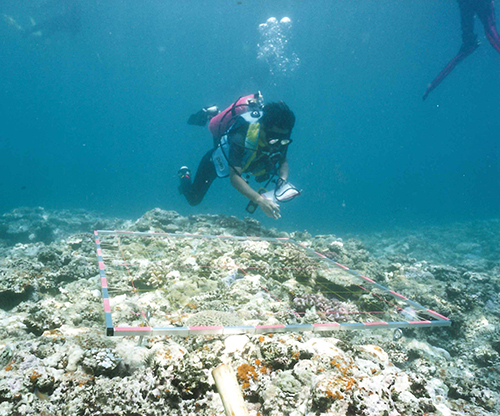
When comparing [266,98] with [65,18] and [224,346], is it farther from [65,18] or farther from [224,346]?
[224,346]

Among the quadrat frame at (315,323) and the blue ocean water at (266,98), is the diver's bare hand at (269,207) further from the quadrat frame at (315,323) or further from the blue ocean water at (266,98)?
the blue ocean water at (266,98)

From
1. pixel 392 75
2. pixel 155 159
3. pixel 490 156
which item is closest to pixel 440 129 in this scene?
pixel 490 156

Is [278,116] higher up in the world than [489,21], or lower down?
lower down

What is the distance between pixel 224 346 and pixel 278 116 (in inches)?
212

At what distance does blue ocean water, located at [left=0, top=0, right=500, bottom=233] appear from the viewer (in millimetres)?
58375

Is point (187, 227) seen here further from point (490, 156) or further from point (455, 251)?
point (490, 156)

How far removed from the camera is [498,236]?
23.4 meters

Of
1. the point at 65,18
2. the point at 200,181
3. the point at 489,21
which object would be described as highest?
the point at 65,18

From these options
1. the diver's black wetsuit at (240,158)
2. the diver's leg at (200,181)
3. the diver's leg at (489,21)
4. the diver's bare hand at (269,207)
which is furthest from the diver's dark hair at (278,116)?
the diver's leg at (489,21)


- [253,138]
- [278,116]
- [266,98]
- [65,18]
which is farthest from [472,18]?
[65,18]

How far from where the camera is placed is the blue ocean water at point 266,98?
58375 mm

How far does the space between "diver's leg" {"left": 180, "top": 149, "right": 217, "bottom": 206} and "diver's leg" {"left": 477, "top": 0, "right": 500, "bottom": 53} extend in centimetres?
1931

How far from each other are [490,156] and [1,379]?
553 feet

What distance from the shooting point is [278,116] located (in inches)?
263
